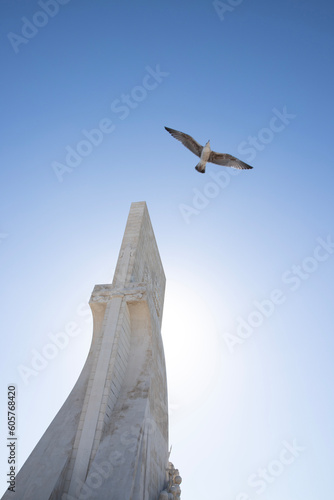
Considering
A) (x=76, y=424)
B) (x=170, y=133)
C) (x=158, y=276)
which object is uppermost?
(x=170, y=133)

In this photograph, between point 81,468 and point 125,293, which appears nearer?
point 81,468

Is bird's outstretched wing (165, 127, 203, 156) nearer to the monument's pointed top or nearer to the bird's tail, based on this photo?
the bird's tail

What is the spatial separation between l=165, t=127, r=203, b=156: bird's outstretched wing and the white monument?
96.0 inches

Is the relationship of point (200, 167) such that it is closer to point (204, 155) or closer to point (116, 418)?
point (204, 155)

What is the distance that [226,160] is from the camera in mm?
9836

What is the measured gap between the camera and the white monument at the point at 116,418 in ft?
21.5

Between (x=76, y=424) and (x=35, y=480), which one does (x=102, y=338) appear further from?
(x=35, y=480)

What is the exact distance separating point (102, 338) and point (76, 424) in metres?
1.67

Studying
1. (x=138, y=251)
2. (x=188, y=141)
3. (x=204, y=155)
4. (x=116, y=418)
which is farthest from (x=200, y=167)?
(x=116, y=418)

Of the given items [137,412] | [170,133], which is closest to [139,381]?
[137,412]

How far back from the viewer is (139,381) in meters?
8.19

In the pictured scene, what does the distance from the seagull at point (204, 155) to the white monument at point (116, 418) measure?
2.40 metres

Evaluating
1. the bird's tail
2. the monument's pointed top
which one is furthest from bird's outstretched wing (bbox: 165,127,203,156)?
the monument's pointed top

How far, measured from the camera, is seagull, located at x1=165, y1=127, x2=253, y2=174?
31.4ft
